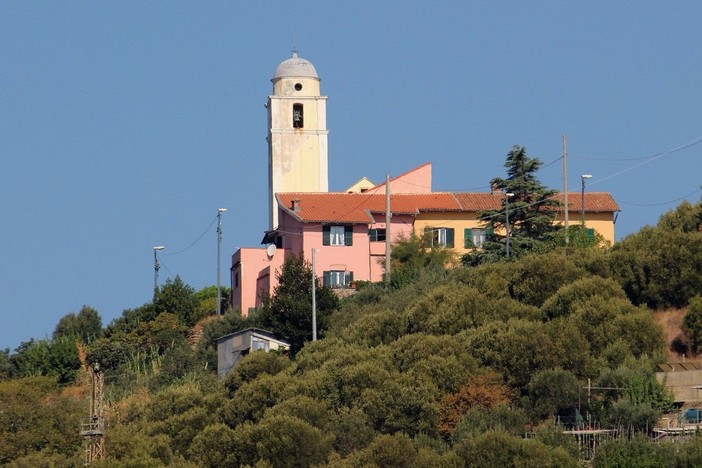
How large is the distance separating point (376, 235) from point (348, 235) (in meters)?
1.51

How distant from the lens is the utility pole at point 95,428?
50.6 metres

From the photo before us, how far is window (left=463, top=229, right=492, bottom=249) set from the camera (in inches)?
3029

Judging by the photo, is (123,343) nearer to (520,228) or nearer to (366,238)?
(366,238)

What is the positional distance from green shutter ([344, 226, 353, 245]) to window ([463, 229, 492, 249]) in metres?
5.04

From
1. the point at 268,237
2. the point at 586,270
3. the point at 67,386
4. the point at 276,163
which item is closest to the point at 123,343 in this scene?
the point at 67,386

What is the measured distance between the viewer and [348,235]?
75.9m

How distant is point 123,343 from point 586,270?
2176 centimetres

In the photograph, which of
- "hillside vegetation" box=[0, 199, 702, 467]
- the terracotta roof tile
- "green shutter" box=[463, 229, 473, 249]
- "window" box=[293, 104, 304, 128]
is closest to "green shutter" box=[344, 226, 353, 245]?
the terracotta roof tile

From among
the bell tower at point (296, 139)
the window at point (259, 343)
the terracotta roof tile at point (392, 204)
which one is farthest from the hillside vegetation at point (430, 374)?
the bell tower at point (296, 139)

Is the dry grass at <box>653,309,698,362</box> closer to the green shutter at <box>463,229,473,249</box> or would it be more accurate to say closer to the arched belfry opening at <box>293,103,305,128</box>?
the green shutter at <box>463,229,473,249</box>

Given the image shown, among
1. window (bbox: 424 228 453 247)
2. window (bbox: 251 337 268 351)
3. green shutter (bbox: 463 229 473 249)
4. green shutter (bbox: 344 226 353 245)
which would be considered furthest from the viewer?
window (bbox: 424 228 453 247)

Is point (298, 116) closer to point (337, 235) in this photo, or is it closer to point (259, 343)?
point (337, 235)

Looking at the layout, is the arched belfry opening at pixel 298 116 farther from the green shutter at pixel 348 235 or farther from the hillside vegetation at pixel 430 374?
the hillside vegetation at pixel 430 374

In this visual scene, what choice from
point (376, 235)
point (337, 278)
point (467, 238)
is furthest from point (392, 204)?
point (337, 278)
